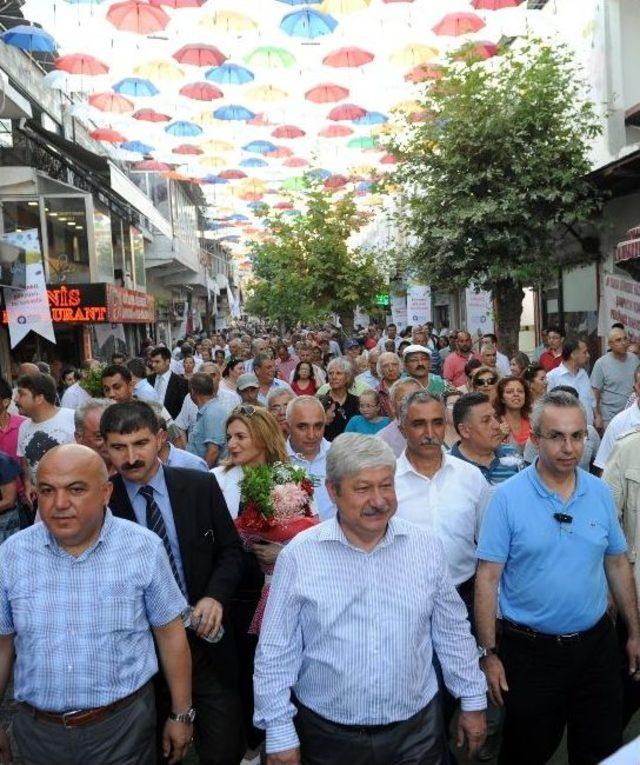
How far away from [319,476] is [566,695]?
7.17 feet

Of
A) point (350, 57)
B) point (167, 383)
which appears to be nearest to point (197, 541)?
point (167, 383)

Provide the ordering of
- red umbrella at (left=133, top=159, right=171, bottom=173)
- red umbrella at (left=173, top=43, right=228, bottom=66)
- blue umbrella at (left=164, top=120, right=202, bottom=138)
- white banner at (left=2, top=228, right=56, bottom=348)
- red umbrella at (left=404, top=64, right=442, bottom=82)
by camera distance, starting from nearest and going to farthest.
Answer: white banner at (left=2, top=228, right=56, bottom=348), red umbrella at (left=404, top=64, right=442, bottom=82), red umbrella at (left=173, top=43, right=228, bottom=66), blue umbrella at (left=164, top=120, right=202, bottom=138), red umbrella at (left=133, top=159, right=171, bottom=173)

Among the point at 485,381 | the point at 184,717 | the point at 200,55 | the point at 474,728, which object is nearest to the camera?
the point at 474,728

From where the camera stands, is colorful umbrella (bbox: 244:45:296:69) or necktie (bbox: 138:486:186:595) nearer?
necktie (bbox: 138:486:186:595)

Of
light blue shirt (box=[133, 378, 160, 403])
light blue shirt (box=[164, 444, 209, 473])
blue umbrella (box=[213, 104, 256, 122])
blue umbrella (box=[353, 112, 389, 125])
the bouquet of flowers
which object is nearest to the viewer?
the bouquet of flowers

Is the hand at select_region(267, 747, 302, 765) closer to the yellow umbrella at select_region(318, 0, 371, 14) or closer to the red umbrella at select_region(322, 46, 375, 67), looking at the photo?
the yellow umbrella at select_region(318, 0, 371, 14)

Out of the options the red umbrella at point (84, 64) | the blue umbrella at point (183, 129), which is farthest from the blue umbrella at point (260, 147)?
the red umbrella at point (84, 64)

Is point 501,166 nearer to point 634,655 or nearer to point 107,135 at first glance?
point 634,655

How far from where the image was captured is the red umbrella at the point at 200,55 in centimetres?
1584

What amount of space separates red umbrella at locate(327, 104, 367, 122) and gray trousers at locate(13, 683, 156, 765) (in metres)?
18.4

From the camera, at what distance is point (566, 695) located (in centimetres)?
358

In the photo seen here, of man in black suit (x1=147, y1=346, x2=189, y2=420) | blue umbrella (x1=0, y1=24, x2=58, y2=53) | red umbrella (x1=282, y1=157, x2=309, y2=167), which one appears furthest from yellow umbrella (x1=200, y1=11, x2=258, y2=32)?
red umbrella (x1=282, y1=157, x2=309, y2=167)

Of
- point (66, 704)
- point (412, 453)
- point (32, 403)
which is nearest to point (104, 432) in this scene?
point (66, 704)

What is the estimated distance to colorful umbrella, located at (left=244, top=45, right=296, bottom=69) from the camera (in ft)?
55.0
